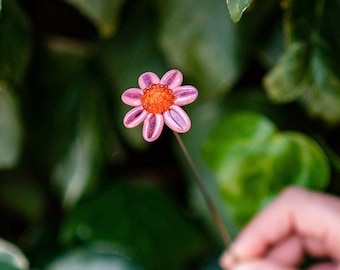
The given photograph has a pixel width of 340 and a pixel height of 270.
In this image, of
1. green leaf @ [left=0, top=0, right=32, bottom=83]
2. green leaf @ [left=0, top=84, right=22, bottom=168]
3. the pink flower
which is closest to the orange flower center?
the pink flower

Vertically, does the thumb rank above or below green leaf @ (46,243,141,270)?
below

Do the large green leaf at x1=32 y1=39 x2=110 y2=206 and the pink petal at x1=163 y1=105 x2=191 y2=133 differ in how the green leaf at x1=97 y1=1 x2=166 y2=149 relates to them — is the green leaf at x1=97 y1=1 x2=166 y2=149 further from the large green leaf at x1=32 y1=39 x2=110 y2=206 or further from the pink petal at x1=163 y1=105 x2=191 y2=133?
the pink petal at x1=163 y1=105 x2=191 y2=133

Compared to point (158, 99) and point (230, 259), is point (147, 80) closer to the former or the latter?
point (158, 99)

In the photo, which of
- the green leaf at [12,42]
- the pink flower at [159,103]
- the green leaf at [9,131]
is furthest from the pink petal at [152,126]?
the green leaf at [9,131]

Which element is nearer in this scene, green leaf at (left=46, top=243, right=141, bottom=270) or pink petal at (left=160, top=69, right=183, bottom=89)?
pink petal at (left=160, top=69, right=183, bottom=89)

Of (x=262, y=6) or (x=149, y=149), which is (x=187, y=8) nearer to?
(x=262, y=6)

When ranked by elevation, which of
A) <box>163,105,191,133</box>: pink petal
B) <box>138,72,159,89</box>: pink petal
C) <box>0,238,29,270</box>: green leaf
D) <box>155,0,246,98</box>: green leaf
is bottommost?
<box>163,105,191,133</box>: pink petal
